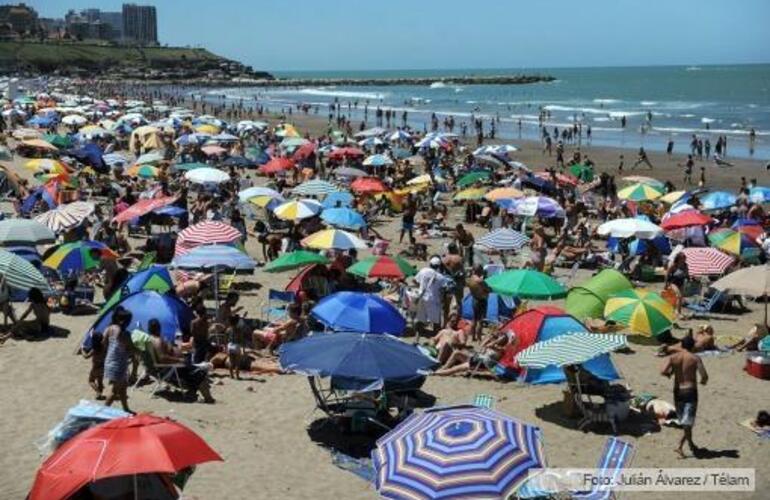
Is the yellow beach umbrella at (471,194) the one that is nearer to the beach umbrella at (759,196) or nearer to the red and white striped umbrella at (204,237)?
the beach umbrella at (759,196)

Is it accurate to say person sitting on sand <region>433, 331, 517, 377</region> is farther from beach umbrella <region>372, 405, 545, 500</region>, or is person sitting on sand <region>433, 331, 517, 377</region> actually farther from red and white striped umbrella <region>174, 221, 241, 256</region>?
beach umbrella <region>372, 405, 545, 500</region>

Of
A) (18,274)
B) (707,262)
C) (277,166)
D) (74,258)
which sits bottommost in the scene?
(707,262)

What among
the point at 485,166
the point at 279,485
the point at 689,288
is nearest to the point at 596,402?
the point at 279,485

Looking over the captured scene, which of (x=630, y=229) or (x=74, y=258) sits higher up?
(x=630, y=229)

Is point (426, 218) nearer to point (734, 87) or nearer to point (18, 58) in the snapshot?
point (734, 87)

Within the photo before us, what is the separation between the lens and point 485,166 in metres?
29.2

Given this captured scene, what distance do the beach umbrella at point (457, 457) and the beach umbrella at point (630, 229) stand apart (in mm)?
9750

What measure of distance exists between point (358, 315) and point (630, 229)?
7.13 m

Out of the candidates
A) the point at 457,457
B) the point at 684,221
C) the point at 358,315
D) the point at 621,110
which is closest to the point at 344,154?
the point at 684,221

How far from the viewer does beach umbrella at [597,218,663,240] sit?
50.0 feet

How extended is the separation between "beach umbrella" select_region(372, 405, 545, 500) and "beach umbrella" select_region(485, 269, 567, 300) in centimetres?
547

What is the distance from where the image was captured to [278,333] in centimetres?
1128

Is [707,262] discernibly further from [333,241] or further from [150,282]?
[150,282]

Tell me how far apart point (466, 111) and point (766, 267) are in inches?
2390
